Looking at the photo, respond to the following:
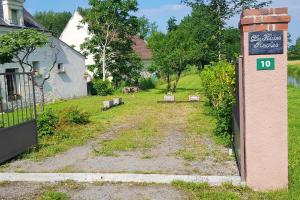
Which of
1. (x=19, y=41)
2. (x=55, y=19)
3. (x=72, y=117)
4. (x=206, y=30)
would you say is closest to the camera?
(x=72, y=117)

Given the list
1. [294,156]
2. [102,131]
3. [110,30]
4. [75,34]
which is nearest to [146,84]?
[110,30]

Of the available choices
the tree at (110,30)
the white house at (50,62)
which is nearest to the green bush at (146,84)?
the tree at (110,30)

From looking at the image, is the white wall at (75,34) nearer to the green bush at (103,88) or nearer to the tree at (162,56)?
the green bush at (103,88)

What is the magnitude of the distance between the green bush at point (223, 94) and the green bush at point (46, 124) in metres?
4.73

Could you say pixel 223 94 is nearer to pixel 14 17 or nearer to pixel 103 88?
pixel 14 17

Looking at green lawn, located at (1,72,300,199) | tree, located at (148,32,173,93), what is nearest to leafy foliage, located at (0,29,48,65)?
green lawn, located at (1,72,300,199)

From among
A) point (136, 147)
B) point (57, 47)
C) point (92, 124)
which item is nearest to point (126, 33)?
point (57, 47)

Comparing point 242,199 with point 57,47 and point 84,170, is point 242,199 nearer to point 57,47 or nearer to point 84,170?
point 84,170

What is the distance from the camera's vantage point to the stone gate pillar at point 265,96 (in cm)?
574

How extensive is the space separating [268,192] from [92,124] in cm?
923

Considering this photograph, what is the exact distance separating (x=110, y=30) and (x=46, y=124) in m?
22.9

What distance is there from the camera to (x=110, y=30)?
33.5 meters

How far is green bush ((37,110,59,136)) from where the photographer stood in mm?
11359

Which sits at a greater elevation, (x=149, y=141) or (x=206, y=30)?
(x=206, y=30)
